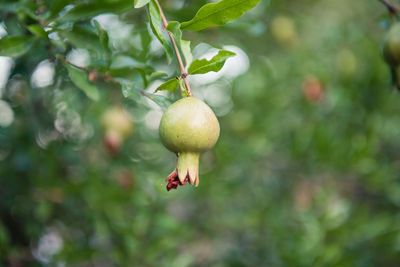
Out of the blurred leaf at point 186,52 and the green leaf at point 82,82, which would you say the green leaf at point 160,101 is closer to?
the blurred leaf at point 186,52

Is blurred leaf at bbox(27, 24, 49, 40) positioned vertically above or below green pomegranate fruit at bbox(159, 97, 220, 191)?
above

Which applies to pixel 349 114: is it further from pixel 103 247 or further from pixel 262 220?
pixel 103 247

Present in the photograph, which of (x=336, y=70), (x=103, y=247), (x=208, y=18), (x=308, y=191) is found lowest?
(x=308, y=191)

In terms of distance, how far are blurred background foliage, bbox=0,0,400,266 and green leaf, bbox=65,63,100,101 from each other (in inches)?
3.2

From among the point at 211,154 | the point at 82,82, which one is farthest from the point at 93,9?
the point at 211,154

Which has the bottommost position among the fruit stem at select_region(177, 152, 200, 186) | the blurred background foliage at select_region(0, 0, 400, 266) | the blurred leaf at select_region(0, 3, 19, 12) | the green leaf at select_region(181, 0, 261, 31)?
the blurred background foliage at select_region(0, 0, 400, 266)

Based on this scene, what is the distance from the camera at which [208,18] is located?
30.6 inches

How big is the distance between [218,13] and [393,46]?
59 centimetres

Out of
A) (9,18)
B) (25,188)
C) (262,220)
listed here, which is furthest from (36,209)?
(262,220)

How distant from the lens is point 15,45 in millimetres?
939

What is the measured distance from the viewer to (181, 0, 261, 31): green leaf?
75cm

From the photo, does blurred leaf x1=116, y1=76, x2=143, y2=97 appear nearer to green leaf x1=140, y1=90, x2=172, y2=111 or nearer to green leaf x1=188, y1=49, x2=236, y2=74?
green leaf x1=140, y1=90, x2=172, y2=111

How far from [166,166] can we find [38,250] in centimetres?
86

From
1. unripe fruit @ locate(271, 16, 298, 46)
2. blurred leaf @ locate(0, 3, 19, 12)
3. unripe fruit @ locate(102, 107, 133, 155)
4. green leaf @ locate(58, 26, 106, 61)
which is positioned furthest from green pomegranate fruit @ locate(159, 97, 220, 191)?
unripe fruit @ locate(271, 16, 298, 46)
